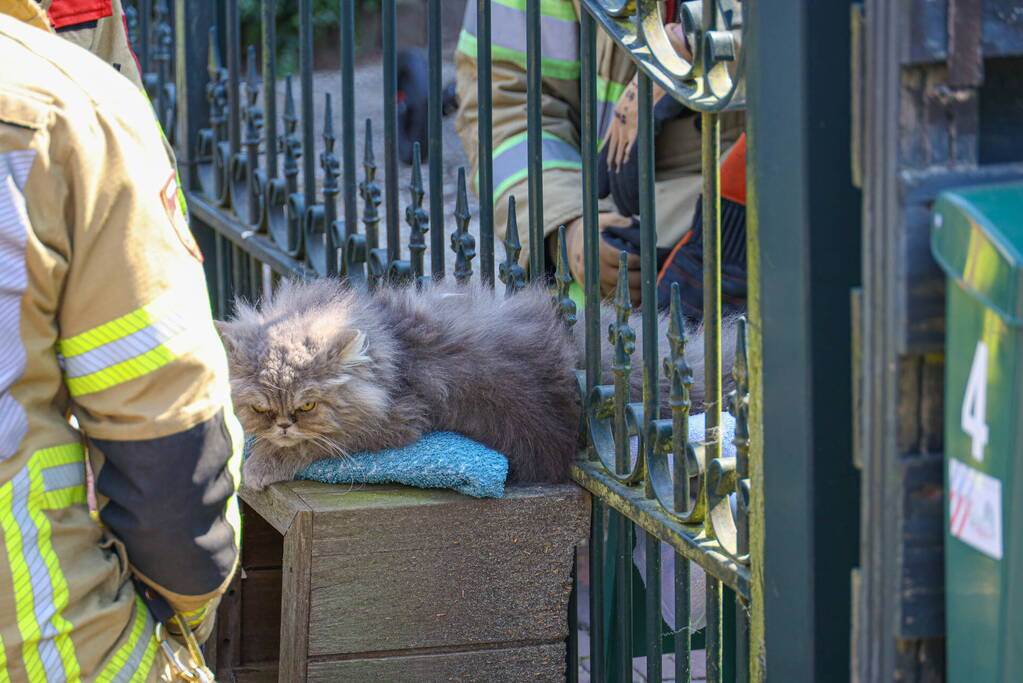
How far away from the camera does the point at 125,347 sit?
1.55 meters

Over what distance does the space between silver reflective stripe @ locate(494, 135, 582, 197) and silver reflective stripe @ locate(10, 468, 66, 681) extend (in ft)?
7.40

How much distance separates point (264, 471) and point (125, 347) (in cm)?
116

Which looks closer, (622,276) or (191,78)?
(622,276)

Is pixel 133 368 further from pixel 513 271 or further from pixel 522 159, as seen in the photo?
pixel 522 159

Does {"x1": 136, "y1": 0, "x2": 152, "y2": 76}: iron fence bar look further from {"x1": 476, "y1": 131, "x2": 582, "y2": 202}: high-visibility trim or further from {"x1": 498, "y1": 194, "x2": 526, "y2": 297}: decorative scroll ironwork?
{"x1": 498, "y1": 194, "x2": 526, "y2": 297}: decorative scroll ironwork

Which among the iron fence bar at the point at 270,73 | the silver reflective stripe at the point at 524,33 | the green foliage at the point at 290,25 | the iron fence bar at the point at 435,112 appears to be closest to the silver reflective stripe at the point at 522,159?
the silver reflective stripe at the point at 524,33

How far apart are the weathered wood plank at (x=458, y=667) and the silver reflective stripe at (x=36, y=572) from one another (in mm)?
949

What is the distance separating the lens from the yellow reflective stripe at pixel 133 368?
1.55 metres

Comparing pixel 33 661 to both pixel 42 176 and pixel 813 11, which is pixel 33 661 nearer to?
pixel 42 176

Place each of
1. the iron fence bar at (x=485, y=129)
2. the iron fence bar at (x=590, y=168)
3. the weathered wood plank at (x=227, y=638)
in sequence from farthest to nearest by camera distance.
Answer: the weathered wood plank at (x=227, y=638) < the iron fence bar at (x=485, y=129) < the iron fence bar at (x=590, y=168)

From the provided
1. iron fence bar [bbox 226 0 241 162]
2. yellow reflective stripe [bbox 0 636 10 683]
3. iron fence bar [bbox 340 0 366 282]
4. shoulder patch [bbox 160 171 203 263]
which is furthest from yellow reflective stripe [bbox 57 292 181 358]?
iron fence bar [bbox 226 0 241 162]

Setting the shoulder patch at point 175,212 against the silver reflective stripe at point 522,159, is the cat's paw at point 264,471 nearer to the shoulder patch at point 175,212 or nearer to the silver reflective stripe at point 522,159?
the shoulder patch at point 175,212

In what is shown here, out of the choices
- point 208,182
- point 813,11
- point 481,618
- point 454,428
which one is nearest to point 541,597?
point 481,618

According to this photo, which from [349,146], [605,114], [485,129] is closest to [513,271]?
[485,129]
